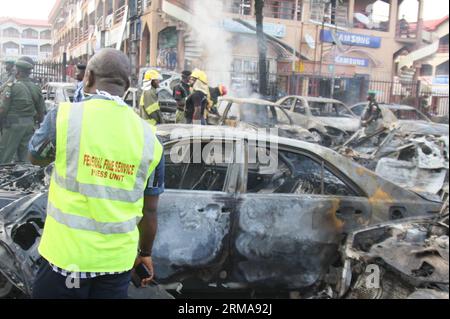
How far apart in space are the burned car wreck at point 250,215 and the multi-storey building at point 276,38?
9957 millimetres

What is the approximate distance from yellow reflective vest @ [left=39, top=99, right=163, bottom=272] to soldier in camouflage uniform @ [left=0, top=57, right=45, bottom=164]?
235 inches

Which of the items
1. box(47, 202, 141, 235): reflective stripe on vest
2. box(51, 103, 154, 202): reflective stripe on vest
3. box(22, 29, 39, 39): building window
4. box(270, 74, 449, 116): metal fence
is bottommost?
box(47, 202, 141, 235): reflective stripe on vest

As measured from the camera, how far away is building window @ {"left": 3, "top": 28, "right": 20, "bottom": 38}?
55.3 ft

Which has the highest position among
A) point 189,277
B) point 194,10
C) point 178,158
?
point 194,10

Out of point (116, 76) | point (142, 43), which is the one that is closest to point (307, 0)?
point (142, 43)

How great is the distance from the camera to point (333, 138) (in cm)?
1057

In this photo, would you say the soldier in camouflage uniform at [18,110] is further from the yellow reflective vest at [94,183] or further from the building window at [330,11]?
the building window at [330,11]

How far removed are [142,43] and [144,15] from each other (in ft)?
3.35

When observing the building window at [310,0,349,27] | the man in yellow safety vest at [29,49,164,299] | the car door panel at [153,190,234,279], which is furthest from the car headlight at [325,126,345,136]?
the building window at [310,0,349,27]

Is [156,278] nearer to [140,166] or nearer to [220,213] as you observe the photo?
[220,213]

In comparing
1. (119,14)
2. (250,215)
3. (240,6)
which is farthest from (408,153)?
(240,6)

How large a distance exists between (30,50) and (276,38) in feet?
35.1

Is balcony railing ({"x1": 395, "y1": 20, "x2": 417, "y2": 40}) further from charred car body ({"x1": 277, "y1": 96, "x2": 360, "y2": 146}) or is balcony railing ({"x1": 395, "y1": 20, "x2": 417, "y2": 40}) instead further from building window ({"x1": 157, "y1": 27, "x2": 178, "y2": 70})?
building window ({"x1": 157, "y1": 27, "x2": 178, "y2": 70})

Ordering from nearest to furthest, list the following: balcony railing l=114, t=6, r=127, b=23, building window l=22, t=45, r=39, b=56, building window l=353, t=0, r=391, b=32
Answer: balcony railing l=114, t=6, r=127, b=23 → building window l=22, t=45, r=39, b=56 → building window l=353, t=0, r=391, b=32
